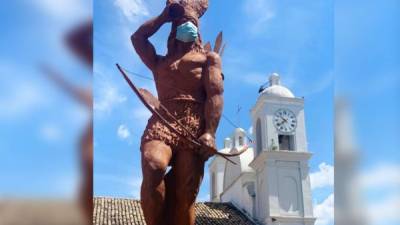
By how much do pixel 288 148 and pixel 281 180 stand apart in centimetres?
120

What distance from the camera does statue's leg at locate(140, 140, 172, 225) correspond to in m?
2.58

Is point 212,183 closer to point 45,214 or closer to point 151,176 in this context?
point 151,176

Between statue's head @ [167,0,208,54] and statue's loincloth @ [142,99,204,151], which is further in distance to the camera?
statue's head @ [167,0,208,54]

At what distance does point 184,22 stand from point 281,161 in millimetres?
14005

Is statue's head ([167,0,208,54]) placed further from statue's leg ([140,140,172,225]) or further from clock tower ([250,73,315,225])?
clock tower ([250,73,315,225])

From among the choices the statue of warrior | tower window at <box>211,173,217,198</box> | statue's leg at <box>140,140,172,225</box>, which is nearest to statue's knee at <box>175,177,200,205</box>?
the statue of warrior

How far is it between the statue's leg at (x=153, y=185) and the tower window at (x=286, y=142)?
1455 centimetres

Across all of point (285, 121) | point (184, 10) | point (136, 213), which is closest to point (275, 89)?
point (285, 121)

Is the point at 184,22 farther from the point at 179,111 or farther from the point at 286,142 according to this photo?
the point at 286,142

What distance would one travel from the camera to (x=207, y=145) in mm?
2717

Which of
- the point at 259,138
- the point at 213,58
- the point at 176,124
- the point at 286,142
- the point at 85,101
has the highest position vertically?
the point at 259,138

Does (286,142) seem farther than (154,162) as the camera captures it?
Yes

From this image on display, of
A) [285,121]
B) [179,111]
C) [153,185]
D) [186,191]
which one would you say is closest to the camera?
[153,185]

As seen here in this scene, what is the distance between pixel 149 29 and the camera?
3.01m
